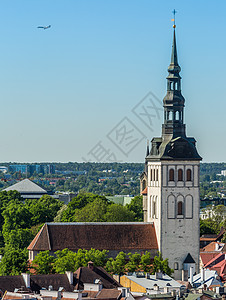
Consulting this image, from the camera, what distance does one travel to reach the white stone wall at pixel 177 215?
97938 mm

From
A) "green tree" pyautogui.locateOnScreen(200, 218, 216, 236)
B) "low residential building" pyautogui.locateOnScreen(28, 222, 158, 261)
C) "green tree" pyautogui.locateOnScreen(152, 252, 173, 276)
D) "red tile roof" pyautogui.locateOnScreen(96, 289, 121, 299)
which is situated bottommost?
"red tile roof" pyautogui.locateOnScreen(96, 289, 121, 299)

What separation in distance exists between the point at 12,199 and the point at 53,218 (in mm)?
24853

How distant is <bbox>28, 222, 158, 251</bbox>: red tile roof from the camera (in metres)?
96.4

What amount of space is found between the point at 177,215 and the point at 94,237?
7525mm

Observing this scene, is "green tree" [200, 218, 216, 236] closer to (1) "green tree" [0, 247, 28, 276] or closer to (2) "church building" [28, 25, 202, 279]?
(2) "church building" [28, 25, 202, 279]

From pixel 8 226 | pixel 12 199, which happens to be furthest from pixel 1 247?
pixel 12 199

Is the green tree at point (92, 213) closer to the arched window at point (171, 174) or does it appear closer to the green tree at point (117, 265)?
the arched window at point (171, 174)

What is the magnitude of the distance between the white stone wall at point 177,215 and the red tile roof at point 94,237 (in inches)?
52.7

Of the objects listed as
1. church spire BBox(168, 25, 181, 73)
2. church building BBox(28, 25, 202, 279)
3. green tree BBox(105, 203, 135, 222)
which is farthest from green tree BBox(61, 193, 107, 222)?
church spire BBox(168, 25, 181, 73)

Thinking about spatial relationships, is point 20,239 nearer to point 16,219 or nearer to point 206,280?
point 16,219

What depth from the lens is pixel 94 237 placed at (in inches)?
3846

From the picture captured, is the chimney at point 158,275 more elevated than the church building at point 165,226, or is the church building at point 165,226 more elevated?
the church building at point 165,226

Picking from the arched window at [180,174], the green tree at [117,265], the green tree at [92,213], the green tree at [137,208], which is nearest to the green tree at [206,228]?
the green tree at [137,208]

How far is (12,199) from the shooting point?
153750mm
